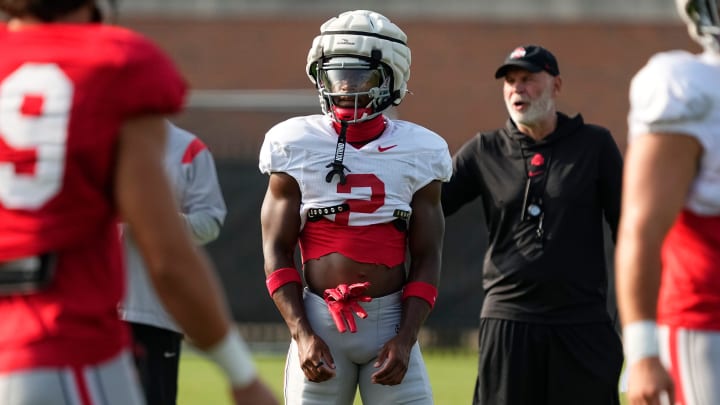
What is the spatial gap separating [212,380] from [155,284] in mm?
8436

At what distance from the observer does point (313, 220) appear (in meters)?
4.73

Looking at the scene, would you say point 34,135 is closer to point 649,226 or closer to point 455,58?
point 649,226

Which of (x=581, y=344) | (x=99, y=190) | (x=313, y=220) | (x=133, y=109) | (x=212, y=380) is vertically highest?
(x=133, y=109)

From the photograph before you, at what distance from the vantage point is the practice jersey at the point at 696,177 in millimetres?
2967

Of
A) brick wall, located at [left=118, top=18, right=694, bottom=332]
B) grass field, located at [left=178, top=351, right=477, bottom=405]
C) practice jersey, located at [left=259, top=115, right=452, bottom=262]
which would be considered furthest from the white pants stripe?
brick wall, located at [left=118, top=18, right=694, bottom=332]

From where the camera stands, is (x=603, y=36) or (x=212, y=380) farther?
(x=603, y=36)

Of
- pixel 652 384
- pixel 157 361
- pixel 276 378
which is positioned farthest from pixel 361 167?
pixel 276 378

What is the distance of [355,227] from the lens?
4680 mm

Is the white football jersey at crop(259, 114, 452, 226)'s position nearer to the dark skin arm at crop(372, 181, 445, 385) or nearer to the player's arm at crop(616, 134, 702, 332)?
the dark skin arm at crop(372, 181, 445, 385)

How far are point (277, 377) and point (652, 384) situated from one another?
27.3 feet

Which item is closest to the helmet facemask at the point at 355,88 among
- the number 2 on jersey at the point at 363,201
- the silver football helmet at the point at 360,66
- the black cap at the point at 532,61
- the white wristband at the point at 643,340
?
the silver football helmet at the point at 360,66

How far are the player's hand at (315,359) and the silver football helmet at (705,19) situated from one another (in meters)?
1.81

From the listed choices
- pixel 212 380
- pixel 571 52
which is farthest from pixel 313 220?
pixel 571 52

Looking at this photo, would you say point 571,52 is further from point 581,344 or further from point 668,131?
point 668,131
